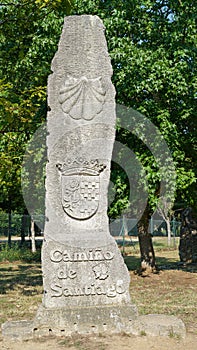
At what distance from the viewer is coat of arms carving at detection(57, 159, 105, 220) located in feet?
22.5

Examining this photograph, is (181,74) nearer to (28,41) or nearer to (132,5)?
(132,5)

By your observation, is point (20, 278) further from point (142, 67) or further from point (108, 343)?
point (108, 343)

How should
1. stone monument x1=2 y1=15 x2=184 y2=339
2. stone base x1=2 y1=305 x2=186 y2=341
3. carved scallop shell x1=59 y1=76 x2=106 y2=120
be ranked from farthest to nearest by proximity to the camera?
carved scallop shell x1=59 y1=76 x2=106 y2=120 < stone monument x1=2 y1=15 x2=184 y2=339 < stone base x1=2 y1=305 x2=186 y2=341

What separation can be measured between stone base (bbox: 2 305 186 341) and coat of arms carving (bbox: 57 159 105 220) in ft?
4.56

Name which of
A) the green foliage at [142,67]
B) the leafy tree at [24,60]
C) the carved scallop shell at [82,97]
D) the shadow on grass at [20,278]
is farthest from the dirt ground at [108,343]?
the green foliage at [142,67]

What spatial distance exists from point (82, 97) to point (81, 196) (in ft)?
5.13

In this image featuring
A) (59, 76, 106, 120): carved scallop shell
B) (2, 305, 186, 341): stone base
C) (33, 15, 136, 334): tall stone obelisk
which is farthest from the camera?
(59, 76, 106, 120): carved scallop shell

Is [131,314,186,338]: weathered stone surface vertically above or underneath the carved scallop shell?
underneath

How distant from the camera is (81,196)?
6.89m

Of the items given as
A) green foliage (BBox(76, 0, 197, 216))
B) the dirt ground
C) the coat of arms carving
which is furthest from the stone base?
green foliage (BBox(76, 0, 197, 216))

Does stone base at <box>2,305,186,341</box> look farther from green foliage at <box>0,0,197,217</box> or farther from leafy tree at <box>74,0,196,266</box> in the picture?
leafy tree at <box>74,0,196,266</box>

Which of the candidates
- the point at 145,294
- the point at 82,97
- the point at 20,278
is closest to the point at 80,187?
the point at 82,97

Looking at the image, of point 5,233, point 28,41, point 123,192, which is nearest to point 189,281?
point 123,192

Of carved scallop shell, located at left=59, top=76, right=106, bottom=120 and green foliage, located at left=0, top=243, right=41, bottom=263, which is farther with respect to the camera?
green foliage, located at left=0, top=243, right=41, bottom=263
